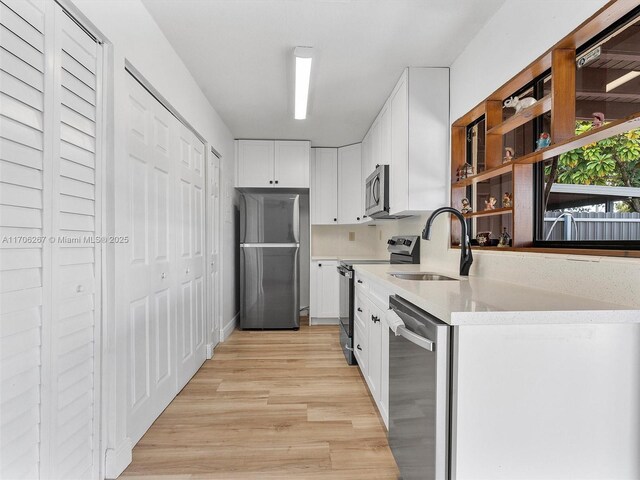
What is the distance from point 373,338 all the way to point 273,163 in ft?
9.23

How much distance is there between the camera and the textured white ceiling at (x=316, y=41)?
1.89 m

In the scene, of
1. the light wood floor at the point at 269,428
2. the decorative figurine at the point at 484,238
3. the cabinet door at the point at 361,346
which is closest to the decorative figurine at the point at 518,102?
the decorative figurine at the point at 484,238

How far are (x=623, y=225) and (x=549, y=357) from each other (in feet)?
2.19

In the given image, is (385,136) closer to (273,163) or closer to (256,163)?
(273,163)

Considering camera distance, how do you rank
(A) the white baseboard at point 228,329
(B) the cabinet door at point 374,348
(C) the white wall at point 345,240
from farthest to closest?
(C) the white wall at point 345,240 → (A) the white baseboard at point 228,329 → (B) the cabinet door at point 374,348

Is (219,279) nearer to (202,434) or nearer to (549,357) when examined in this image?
(202,434)

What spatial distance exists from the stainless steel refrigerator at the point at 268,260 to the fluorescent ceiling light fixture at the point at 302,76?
1287 millimetres

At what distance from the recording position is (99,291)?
5.05 ft

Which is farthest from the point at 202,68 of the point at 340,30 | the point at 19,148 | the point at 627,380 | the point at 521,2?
the point at 627,380

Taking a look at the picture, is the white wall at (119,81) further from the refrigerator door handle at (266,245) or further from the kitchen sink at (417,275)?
the refrigerator door handle at (266,245)

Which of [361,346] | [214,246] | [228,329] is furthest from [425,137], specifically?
[228,329]

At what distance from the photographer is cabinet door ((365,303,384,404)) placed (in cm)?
213

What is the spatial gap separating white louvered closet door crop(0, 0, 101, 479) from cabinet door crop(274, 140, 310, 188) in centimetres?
294

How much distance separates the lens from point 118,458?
1638mm
